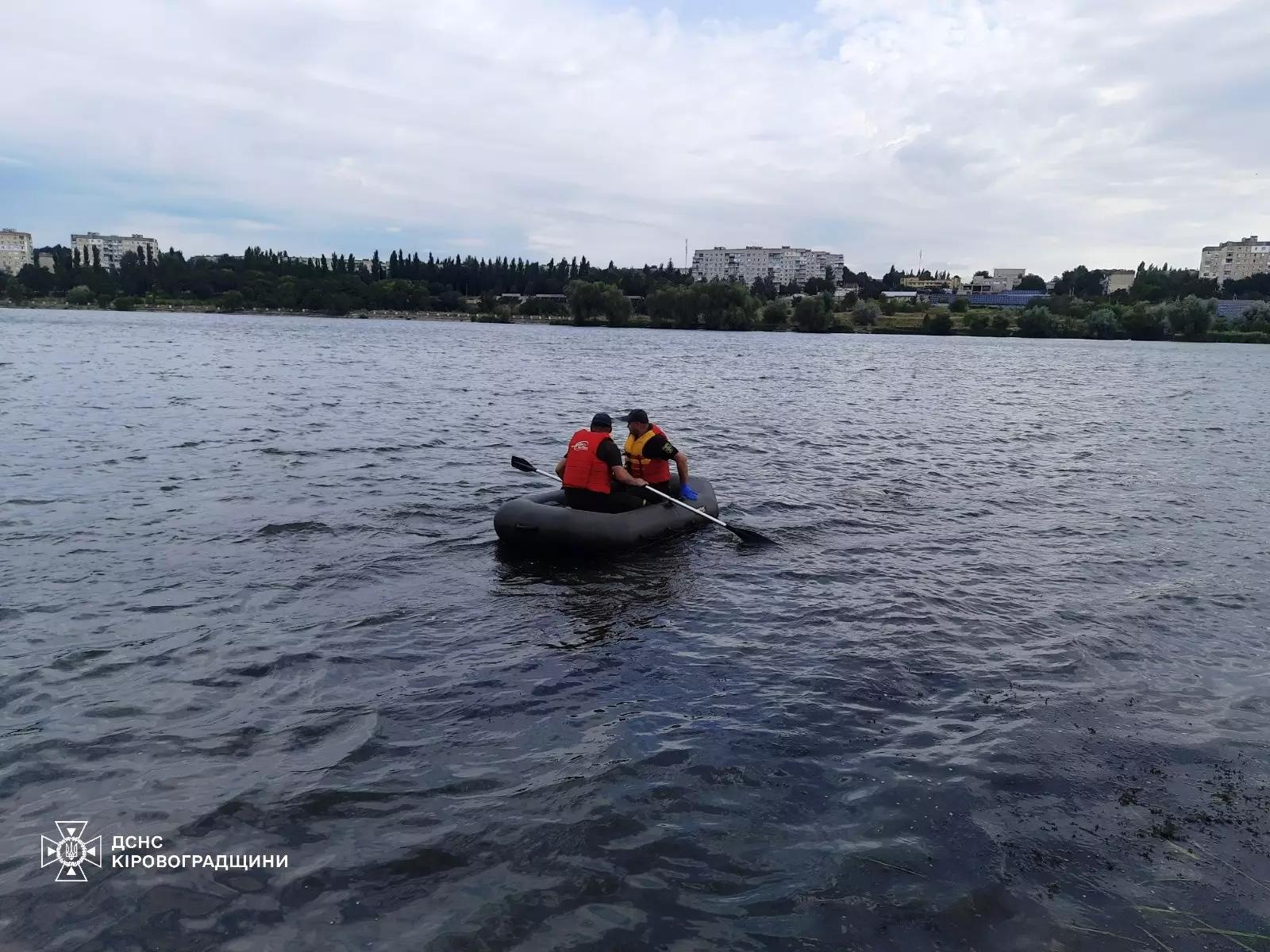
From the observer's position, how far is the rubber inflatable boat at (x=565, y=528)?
1105cm

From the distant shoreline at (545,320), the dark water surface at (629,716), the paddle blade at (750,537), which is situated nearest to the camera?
the dark water surface at (629,716)

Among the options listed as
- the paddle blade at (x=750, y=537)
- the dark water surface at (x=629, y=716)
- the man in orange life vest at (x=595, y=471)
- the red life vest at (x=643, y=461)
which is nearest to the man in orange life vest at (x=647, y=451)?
the red life vest at (x=643, y=461)

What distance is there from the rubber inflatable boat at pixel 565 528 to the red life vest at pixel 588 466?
40 cm

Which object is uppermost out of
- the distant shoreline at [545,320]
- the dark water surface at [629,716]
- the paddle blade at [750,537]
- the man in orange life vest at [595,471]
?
the distant shoreline at [545,320]

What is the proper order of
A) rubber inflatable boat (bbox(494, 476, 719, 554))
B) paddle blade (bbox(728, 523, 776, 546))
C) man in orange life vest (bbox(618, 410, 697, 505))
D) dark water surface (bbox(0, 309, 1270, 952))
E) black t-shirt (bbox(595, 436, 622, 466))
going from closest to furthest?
dark water surface (bbox(0, 309, 1270, 952)) → rubber inflatable boat (bbox(494, 476, 719, 554)) → black t-shirt (bbox(595, 436, 622, 466)) → man in orange life vest (bbox(618, 410, 697, 505)) → paddle blade (bbox(728, 523, 776, 546))

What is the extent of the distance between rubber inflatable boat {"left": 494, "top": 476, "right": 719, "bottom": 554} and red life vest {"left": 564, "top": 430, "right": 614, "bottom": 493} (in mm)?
398

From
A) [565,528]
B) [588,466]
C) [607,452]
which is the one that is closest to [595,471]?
[588,466]

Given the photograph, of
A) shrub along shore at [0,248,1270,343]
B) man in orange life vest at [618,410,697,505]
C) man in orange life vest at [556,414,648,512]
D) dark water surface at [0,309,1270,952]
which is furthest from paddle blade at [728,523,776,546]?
shrub along shore at [0,248,1270,343]

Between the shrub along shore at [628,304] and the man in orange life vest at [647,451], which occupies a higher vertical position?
the shrub along shore at [628,304]

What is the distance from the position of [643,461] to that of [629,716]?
5.97 meters

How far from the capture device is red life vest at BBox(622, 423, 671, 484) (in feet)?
Result: 40.8

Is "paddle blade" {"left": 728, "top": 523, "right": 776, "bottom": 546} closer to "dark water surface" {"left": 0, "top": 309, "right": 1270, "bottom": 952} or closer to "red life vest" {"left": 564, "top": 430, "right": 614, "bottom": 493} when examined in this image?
"dark water surface" {"left": 0, "top": 309, "right": 1270, "bottom": 952}

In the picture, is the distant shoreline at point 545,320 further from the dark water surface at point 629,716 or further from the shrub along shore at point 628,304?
the dark water surface at point 629,716

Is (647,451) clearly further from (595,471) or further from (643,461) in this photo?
(595,471)
